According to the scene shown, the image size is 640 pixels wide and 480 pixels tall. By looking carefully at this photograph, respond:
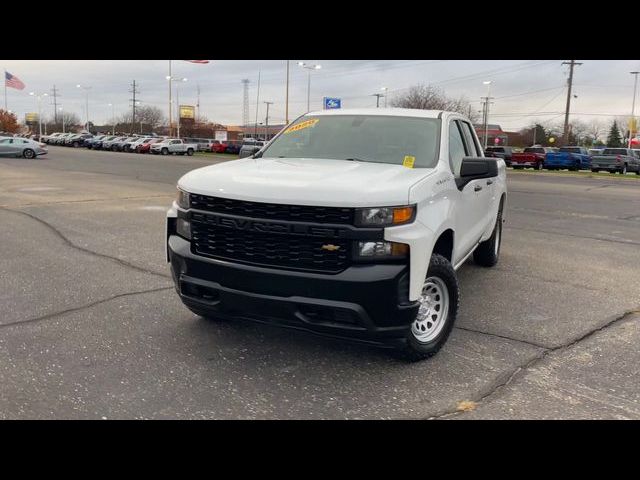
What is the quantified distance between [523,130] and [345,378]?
135m

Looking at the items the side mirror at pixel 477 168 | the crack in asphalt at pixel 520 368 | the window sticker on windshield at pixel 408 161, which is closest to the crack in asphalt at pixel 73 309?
the window sticker on windshield at pixel 408 161

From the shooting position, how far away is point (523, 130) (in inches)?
5064

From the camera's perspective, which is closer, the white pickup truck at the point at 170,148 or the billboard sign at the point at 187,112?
the white pickup truck at the point at 170,148

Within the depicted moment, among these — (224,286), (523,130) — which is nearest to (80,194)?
(224,286)

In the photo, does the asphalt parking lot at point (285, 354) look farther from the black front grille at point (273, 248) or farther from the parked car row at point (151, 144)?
the parked car row at point (151, 144)

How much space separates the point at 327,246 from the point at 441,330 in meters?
1.25

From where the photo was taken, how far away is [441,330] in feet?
14.0

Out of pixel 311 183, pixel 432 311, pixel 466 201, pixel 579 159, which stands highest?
pixel 579 159

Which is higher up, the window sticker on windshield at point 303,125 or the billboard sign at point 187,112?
the billboard sign at point 187,112

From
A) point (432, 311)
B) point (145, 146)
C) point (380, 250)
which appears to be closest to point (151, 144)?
point (145, 146)

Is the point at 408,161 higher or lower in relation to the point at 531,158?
lower

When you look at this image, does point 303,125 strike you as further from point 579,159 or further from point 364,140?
point 579,159

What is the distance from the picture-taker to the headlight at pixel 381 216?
3.60 metres

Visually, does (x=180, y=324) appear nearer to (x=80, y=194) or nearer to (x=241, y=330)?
(x=241, y=330)
